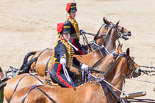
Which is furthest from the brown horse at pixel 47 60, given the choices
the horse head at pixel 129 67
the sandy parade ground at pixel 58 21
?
the sandy parade ground at pixel 58 21

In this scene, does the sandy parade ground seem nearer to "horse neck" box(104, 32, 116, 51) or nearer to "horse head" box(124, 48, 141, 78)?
"horse neck" box(104, 32, 116, 51)

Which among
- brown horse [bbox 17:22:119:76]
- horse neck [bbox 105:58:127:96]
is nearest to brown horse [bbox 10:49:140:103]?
horse neck [bbox 105:58:127:96]

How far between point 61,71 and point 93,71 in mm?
973

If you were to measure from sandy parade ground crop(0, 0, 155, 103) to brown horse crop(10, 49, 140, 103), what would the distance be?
4361 mm

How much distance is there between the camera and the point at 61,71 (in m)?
6.60

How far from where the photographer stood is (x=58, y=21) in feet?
66.5

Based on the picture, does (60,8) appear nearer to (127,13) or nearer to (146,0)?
(127,13)

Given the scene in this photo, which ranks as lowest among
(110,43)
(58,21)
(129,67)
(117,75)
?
(117,75)

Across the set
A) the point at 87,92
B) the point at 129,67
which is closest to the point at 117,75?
the point at 129,67

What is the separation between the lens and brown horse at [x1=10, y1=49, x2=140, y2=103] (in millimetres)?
5664

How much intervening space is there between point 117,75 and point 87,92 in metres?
0.72

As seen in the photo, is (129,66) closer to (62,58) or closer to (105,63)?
(105,63)

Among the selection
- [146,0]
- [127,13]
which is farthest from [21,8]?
[146,0]

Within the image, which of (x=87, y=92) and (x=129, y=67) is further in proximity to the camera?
(x=129, y=67)
